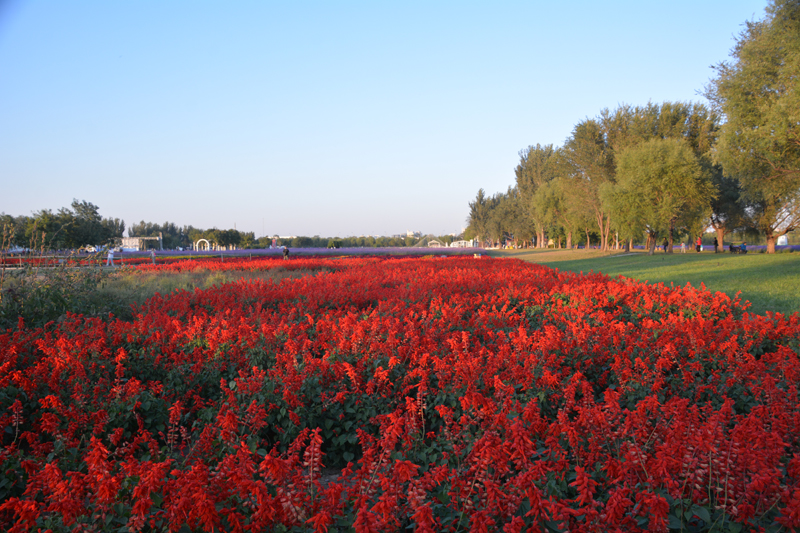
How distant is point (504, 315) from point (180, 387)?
4.84 metres

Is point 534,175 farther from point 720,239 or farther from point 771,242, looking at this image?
point 771,242

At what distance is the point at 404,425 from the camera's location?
3.42m

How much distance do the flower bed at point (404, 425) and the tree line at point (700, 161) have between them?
Result: 50.2 feet

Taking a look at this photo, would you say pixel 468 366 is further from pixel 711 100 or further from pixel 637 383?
pixel 711 100

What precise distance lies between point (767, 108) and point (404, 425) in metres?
21.2

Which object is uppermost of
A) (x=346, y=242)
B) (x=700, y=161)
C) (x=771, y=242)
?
(x=700, y=161)

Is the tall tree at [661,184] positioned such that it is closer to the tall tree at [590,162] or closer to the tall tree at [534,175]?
the tall tree at [590,162]

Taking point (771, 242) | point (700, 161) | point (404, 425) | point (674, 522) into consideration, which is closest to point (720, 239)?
point (771, 242)

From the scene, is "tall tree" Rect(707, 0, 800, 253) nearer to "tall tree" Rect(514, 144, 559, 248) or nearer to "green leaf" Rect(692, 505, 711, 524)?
"green leaf" Rect(692, 505, 711, 524)

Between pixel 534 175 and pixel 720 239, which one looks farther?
pixel 534 175

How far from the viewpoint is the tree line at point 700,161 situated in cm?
1791

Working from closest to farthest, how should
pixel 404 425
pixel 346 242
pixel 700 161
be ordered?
pixel 404 425 < pixel 700 161 < pixel 346 242

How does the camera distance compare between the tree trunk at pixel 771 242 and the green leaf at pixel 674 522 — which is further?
the tree trunk at pixel 771 242

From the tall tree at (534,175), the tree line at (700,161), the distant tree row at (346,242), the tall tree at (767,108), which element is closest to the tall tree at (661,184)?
the tree line at (700,161)
